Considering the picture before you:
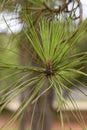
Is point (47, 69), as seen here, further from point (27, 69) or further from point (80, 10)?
point (80, 10)

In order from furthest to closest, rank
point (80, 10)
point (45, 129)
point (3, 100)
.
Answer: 1. point (45, 129)
2. point (80, 10)
3. point (3, 100)

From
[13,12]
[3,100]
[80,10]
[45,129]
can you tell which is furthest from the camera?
[45,129]

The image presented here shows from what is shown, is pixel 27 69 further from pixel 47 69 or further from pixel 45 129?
pixel 45 129

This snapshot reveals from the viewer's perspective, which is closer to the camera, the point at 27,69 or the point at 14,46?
the point at 27,69

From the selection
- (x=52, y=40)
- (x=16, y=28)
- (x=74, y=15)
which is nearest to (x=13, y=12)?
(x=16, y=28)

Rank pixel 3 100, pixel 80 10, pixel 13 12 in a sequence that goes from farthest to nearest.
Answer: pixel 13 12 < pixel 80 10 < pixel 3 100

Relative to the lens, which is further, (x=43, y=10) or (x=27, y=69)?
(x=43, y=10)

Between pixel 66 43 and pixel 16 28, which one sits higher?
pixel 16 28

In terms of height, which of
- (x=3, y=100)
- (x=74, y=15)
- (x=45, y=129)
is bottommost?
(x=45, y=129)

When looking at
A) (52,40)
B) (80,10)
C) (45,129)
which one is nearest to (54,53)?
(52,40)
